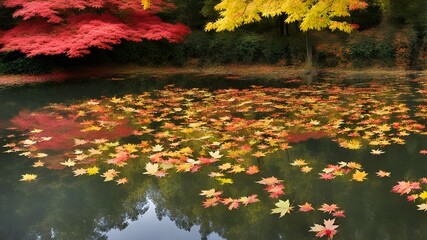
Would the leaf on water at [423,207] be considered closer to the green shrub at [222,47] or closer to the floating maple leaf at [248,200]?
the floating maple leaf at [248,200]

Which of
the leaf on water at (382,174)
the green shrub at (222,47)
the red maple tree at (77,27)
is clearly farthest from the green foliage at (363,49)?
the leaf on water at (382,174)

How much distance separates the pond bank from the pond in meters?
4.98

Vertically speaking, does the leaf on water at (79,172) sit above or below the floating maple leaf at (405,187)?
above

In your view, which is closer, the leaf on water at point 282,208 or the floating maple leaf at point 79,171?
the leaf on water at point 282,208

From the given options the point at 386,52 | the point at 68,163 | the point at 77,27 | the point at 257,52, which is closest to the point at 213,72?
the point at 257,52

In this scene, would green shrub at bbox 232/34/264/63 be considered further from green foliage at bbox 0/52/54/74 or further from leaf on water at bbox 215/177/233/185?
leaf on water at bbox 215/177/233/185

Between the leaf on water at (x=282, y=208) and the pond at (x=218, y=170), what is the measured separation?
1 cm

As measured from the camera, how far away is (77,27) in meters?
13.0

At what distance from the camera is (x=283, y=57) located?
15.5 metres

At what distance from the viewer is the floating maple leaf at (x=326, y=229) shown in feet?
9.35

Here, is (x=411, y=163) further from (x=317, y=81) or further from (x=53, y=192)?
(x=317, y=81)

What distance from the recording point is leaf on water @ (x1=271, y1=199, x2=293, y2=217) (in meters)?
3.21

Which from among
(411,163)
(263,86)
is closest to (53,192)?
(411,163)

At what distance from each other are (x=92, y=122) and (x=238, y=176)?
3.46 m
